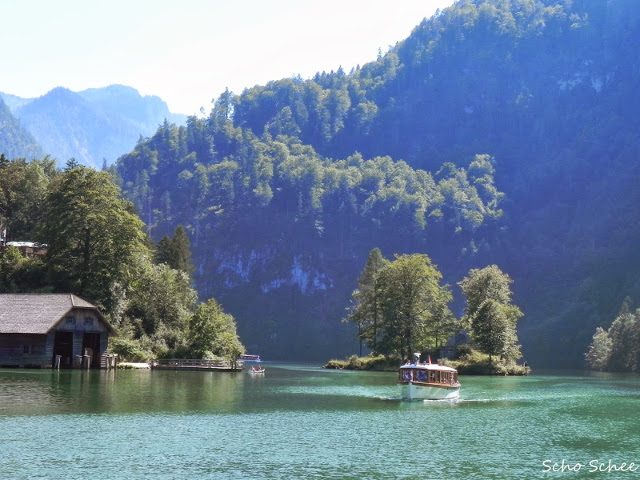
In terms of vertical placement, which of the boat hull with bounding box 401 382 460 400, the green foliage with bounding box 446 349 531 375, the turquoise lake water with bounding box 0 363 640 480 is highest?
the green foliage with bounding box 446 349 531 375

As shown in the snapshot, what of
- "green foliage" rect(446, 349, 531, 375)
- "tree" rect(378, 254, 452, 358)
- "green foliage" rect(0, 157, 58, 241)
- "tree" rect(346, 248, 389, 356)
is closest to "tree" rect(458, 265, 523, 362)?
"green foliage" rect(446, 349, 531, 375)

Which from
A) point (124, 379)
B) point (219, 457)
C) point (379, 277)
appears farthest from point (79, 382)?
point (379, 277)

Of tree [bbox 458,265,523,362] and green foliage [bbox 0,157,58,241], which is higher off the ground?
green foliage [bbox 0,157,58,241]

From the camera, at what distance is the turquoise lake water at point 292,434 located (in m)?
31.0

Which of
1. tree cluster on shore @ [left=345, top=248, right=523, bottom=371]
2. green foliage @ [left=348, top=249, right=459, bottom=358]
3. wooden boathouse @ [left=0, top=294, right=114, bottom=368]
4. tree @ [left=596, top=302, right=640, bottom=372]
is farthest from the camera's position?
tree @ [left=596, top=302, right=640, bottom=372]

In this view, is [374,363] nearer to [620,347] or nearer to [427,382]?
[620,347]

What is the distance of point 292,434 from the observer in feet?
130

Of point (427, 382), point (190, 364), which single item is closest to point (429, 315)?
point (190, 364)

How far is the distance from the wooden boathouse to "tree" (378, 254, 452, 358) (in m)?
44.0

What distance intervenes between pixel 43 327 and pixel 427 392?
38665 millimetres

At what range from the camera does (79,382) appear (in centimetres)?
6444

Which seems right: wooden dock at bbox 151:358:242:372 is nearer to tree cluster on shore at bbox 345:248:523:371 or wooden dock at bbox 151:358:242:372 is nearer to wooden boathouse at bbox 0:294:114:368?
wooden boathouse at bbox 0:294:114:368

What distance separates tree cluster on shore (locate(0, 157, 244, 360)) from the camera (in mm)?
91375

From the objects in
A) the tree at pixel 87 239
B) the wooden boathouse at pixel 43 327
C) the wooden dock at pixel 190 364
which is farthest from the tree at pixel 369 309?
the wooden boathouse at pixel 43 327
